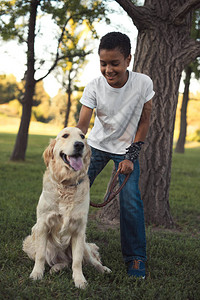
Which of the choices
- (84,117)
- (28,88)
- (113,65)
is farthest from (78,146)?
(28,88)

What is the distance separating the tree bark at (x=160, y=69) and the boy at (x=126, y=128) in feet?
6.00

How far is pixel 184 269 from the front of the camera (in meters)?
3.67

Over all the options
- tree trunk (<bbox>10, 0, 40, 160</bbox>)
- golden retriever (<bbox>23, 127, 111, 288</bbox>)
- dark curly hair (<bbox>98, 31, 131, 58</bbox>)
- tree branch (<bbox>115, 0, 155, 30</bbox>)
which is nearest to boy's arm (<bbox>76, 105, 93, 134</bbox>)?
golden retriever (<bbox>23, 127, 111, 288</bbox>)

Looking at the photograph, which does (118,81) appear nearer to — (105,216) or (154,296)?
(154,296)

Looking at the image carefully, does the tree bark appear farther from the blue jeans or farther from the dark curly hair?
the dark curly hair

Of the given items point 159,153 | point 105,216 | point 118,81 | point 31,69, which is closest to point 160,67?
point 159,153

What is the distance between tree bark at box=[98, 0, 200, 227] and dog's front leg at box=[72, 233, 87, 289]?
7.56 ft

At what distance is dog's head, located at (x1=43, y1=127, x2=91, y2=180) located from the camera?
3.11 metres

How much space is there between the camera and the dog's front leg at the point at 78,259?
3.14 m

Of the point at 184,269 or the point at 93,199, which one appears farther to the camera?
the point at 93,199

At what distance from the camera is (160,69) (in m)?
5.32

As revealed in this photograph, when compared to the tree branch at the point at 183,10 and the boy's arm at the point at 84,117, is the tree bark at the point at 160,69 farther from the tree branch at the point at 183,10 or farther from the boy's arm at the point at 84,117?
the boy's arm at the point at 84,117

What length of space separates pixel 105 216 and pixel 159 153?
137 centimetres

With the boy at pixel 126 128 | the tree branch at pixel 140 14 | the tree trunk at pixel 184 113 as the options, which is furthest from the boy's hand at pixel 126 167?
the tree trunk at pixel 184 113
